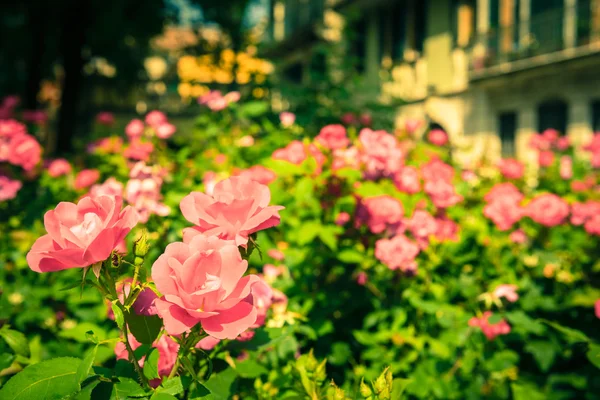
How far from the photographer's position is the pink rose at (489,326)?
2076mm

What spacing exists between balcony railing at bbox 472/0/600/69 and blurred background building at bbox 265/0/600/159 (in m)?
0.02

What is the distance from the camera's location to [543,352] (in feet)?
6.98

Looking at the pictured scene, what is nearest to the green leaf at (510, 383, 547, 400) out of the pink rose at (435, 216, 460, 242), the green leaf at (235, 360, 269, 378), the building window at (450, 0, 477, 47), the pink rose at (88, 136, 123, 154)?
the pink rose at (435, 216, 460, 242)

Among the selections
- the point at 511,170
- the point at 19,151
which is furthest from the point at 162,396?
the point at 511,170

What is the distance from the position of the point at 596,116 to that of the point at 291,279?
10834 mm

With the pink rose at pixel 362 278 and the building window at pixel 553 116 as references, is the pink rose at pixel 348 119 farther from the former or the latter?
the building window at pixel 553 116

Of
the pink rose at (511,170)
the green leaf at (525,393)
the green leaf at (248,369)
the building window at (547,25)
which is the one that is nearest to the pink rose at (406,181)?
the green leaf at (525,393)

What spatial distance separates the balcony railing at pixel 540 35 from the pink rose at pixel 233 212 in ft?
38.1

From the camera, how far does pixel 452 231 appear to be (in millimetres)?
2453

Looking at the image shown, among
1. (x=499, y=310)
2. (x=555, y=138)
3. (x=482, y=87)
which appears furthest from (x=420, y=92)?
(x=499, y=310)

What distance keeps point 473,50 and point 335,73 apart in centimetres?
878

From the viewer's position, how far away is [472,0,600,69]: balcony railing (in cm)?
1077

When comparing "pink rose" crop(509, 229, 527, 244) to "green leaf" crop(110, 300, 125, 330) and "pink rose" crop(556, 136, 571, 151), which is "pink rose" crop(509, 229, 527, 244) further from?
"pink rose" crop(556, 136, 571, 151)

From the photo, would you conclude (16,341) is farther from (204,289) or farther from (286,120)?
(286,120)
